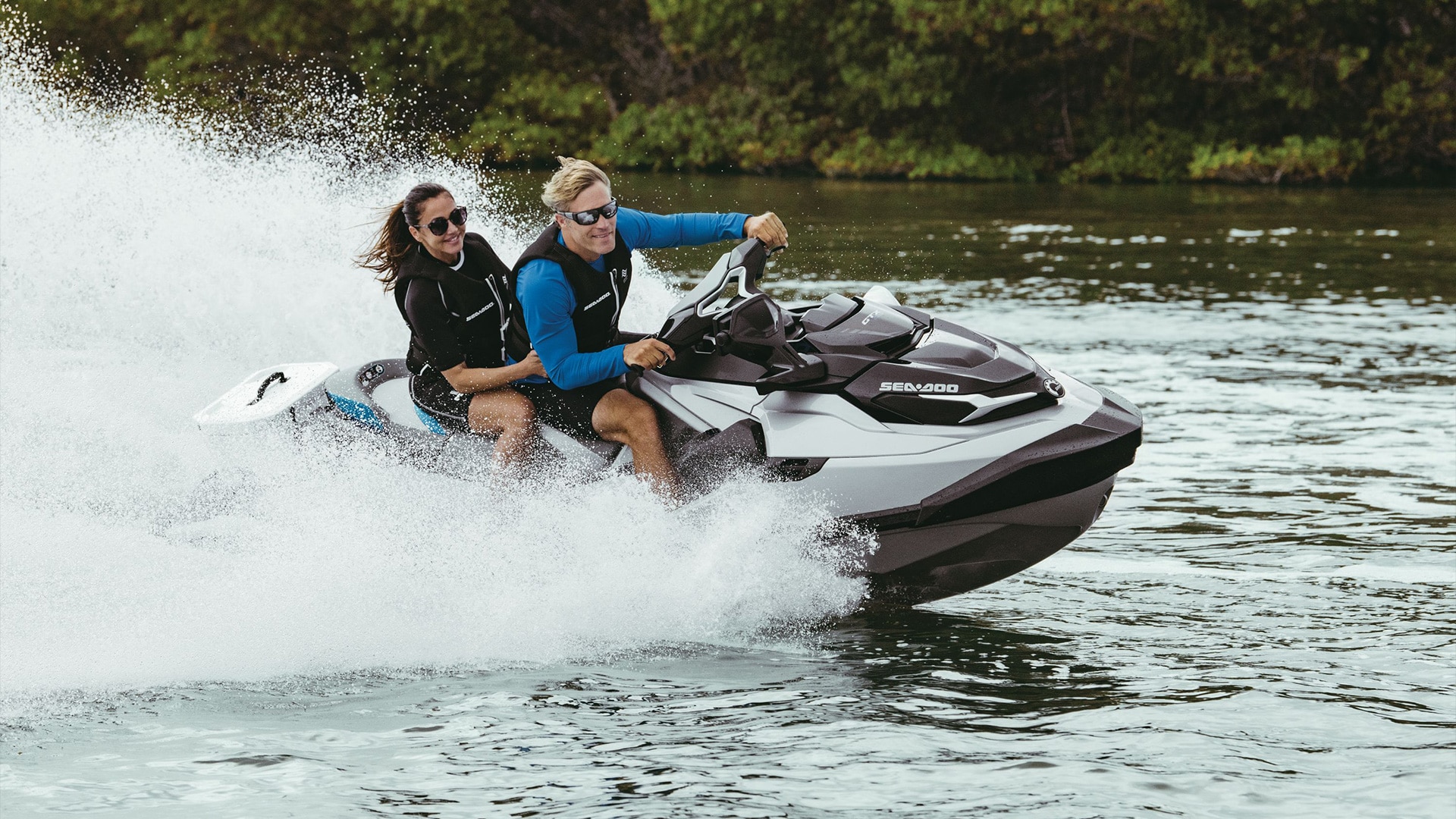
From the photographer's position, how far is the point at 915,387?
15.3 ft

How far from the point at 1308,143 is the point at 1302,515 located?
2368 cm

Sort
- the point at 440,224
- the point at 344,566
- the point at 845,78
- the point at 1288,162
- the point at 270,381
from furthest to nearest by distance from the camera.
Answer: the point at 845,78 < the point at 1288,162 < the point at 270,381 < the point at 344,566 < the point at 440,224

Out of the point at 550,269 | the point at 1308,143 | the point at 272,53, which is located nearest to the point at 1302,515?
the point at 550,269

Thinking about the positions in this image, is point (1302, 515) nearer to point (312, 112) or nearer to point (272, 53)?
point (312, 112)

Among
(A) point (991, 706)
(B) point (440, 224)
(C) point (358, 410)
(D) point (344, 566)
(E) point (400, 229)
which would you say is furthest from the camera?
(C) point (358, 410)

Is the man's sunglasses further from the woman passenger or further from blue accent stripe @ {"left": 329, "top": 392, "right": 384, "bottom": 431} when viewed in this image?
blue accent stripe @ {"left": 329, "top": 392, "right": 384, "bottom": 431}

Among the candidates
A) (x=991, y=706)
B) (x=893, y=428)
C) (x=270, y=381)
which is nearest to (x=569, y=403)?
(x=893, y=428)

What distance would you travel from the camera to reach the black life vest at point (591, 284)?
4773 mm

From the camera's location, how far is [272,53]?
127 ft

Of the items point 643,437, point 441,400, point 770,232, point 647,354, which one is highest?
point 770,232

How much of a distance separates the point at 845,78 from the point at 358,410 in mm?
28573

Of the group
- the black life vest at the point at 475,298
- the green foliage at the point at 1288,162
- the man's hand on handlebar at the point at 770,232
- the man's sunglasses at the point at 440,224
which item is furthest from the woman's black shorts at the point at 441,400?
the green foliage at the point at 1288,162

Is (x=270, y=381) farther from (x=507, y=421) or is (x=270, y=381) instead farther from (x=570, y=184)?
(x=570, y=184)

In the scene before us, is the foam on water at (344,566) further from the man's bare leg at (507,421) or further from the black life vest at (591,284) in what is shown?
the black life vest at (591,284)
